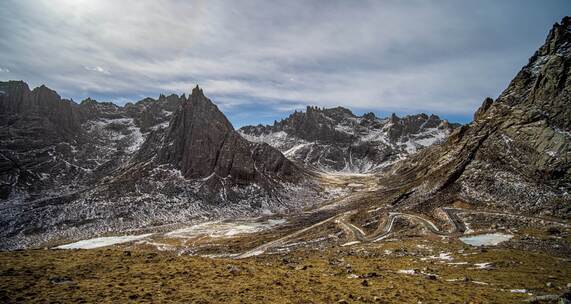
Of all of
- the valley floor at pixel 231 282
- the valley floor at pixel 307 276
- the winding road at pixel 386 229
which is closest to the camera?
the valley floor at pixel 231 282

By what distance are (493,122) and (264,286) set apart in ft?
393

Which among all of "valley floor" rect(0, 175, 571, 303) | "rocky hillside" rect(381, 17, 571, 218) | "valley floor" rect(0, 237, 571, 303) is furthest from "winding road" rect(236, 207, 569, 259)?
"valley floor" rect(0, 237, 571, 303)

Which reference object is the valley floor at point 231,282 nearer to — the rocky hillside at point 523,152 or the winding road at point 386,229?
the winding road at point 386,229

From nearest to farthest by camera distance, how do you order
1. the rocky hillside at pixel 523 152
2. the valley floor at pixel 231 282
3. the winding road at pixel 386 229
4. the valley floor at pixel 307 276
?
1. the valley floor at pixel 231 282
2. the valley floor at pixel 307 276
3. the winding road at pixel 386 229
4. the rocky hillside at pixel 523 152

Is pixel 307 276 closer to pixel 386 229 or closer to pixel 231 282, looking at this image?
pixel 231 282

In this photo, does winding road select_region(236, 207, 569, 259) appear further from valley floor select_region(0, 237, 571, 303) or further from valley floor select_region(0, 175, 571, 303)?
valley floor select_region(0, 237, 571, 303)

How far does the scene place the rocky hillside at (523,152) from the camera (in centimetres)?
8406

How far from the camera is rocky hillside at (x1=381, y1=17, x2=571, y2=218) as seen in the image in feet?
276

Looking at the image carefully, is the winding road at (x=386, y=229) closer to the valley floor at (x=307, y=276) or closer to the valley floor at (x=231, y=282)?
the valley floor at (x=307, y=276)

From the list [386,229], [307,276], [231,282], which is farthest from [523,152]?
[231,282]

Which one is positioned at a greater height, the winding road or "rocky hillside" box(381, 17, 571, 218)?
"rocky hillside" box(381, 17, 571, 218)

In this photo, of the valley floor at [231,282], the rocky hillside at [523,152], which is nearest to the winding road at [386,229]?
the rocky hillside at [523,152]

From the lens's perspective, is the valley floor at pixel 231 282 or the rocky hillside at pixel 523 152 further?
the rocky hillside at pixel 523 152

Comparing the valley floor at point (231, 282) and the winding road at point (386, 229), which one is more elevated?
the valley floor at point (231, 282)
